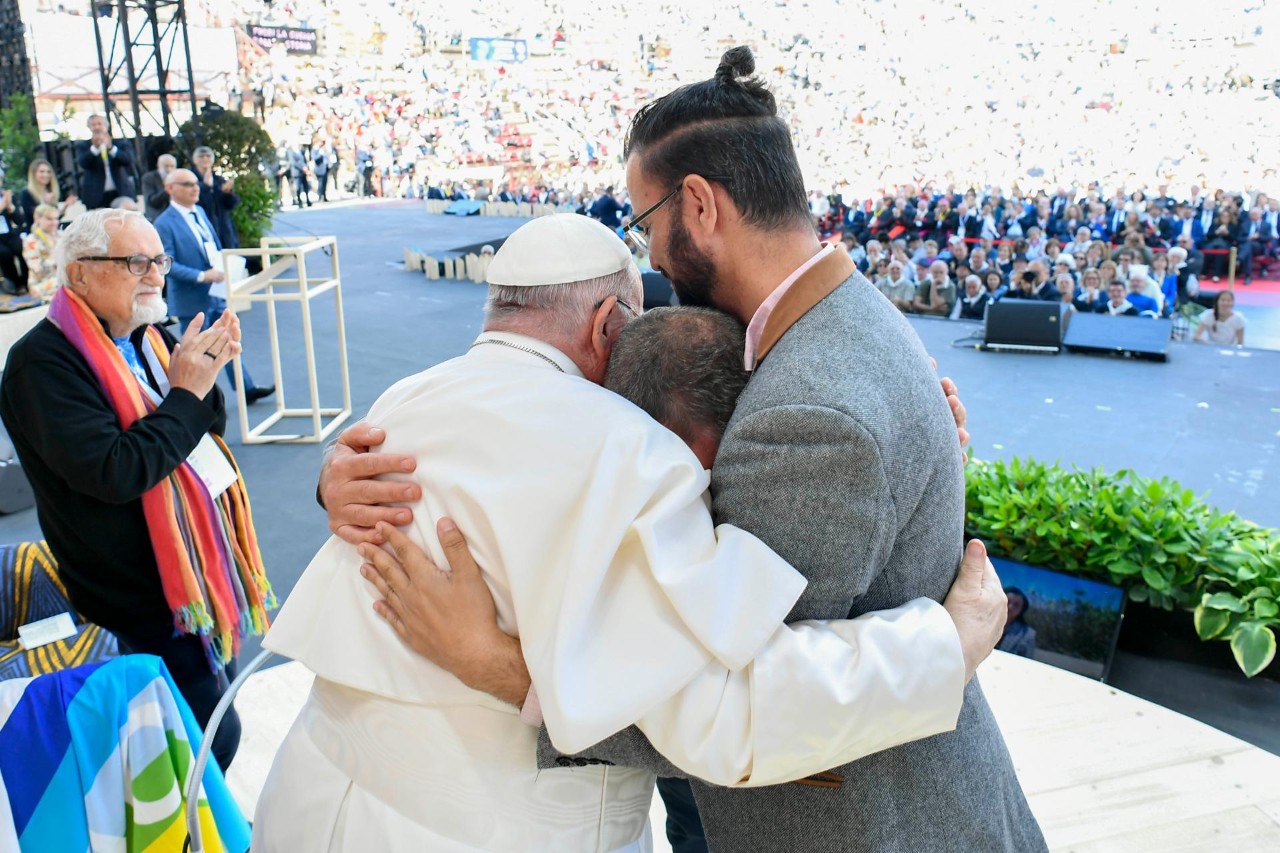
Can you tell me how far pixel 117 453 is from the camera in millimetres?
2018

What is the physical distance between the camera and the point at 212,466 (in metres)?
2.37

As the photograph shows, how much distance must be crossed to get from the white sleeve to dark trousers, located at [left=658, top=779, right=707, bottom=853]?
0.91 meters

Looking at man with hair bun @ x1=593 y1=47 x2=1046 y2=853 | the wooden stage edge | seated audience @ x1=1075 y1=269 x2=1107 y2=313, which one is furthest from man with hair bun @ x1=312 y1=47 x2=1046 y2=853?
seated audience @ x1=1075 y1=269 x2=1107 y2=313

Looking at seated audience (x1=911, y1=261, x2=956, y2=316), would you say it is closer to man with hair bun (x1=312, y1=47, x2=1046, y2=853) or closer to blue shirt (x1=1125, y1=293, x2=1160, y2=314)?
blue shirt (x1=1125, y1=293, x2=1160, y2=314)

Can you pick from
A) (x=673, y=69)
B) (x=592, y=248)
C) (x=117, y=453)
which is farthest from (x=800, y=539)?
(x=673, y=69)

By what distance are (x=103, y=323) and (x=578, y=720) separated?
181 cm

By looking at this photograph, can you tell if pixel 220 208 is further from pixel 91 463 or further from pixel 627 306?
pixel 627 306

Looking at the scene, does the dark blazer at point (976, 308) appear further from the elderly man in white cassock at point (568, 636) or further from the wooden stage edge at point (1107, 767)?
the elderly man in white cassock at point (568, 636)

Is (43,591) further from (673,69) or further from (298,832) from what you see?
(673,69)

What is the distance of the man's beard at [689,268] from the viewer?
1255 millimetres

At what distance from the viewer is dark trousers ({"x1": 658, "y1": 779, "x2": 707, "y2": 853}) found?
187cm

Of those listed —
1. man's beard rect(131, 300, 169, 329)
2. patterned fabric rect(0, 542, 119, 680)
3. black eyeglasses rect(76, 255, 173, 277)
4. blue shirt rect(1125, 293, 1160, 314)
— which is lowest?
blue shirt rect(1125, 293, 1160, 314)

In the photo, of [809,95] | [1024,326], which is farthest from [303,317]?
[809,95]

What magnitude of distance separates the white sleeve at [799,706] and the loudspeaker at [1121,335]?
25.7ft
